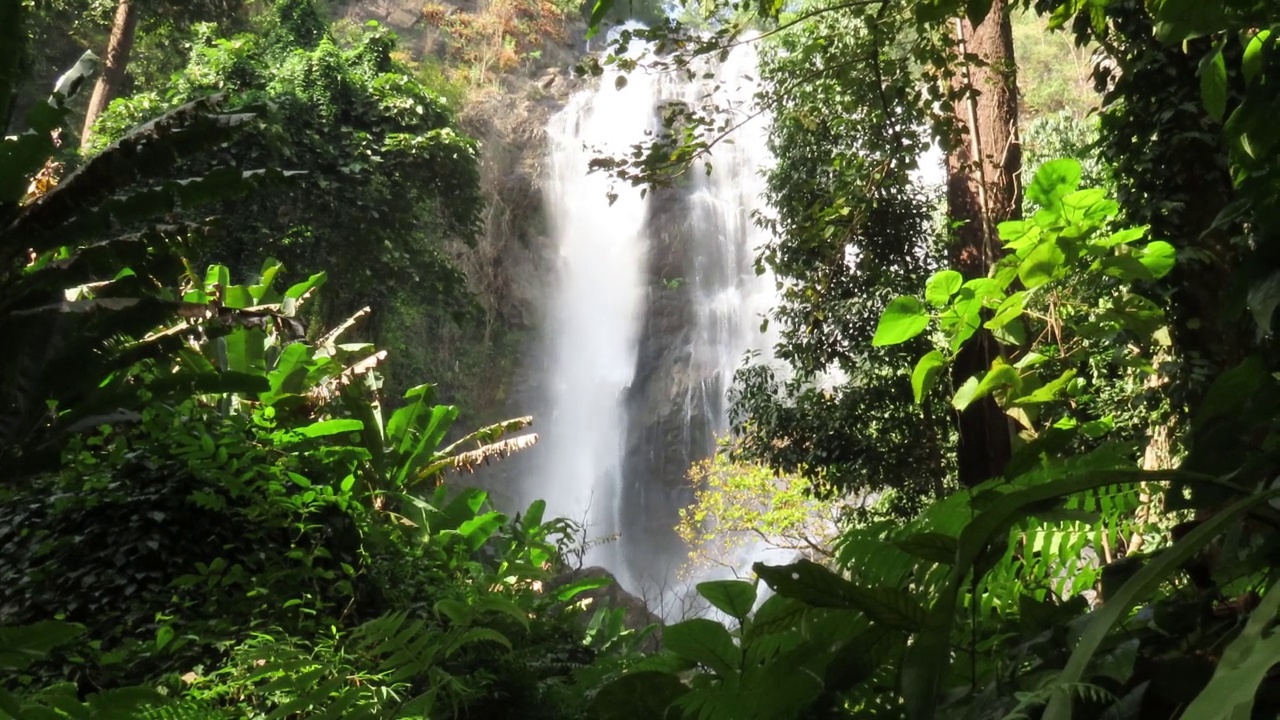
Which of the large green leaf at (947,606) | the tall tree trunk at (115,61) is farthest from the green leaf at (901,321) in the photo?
the tall tree trunk at (115,61)

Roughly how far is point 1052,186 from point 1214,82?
2.56 feet

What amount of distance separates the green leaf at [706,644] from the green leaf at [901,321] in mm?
869

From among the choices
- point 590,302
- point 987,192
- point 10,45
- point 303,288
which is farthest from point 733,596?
point 590,302

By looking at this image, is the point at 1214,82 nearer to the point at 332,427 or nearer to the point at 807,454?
the point at 332,427

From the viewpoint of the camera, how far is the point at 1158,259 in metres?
1.68

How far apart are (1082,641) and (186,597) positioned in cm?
354

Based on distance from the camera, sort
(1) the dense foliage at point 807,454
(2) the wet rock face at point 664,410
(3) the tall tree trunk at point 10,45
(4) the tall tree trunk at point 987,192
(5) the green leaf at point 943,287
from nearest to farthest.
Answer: (1) the dense foliage at point 807,454 → (5) the green leaf at point 943,287 → (3) the tall tree trunk at point 10,45 → (4) the tall tree trunk at point 987,192 → (2) the wet rock face at point 664,410

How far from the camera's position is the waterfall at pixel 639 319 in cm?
1831

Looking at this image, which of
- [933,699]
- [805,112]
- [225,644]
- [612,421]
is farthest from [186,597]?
[612,421]

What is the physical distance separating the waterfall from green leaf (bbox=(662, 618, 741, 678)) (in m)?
17.0

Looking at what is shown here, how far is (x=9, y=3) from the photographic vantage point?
2.80 m

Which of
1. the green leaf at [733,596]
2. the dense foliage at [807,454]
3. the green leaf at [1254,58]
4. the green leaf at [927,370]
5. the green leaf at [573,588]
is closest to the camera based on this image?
the dense foliage at [807,454]

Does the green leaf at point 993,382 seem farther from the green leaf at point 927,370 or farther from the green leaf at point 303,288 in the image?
the green leaf at point 303,288

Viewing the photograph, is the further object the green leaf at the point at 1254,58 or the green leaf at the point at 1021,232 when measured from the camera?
the green leaf at the point at 1021,232
